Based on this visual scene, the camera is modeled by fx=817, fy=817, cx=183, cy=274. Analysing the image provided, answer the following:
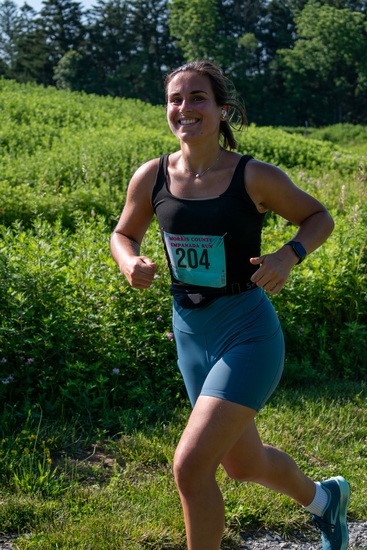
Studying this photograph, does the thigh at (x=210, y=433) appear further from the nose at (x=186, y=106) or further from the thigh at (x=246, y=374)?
the nose at (x=186, y=106)

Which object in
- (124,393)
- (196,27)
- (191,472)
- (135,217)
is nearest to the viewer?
(191,472)

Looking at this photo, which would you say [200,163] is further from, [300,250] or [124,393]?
[124,393]

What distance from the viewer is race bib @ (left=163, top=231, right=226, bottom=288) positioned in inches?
122

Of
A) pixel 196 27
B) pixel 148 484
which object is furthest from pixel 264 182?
pixel 196 27

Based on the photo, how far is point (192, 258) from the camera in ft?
10.3

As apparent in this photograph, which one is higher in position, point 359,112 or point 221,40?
point 221,40

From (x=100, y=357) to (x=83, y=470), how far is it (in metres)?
1.18

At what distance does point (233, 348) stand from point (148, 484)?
49.3 inches

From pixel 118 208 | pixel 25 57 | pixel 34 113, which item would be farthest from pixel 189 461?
pixel 25 57

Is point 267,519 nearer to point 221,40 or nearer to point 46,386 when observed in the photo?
point 46,386

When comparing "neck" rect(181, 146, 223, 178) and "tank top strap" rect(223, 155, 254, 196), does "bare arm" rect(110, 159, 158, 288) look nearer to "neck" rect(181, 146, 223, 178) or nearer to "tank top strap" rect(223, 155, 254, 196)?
"neck" rect(181, 146, 223, 178)

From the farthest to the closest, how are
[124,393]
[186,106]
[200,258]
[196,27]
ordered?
[196,27] → [124,393] → [186,106] → [200,258]

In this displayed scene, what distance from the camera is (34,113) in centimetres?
1892

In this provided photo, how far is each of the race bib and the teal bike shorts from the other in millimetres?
94
